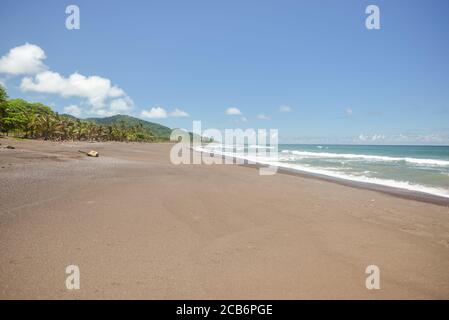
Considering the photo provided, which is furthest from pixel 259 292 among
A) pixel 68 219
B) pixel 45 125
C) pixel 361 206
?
pixel 45 125

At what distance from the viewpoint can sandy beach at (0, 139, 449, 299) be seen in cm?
351

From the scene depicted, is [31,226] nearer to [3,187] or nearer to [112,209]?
[112,209]

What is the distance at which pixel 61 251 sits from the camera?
14.0 feet

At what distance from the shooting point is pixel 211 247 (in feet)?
15.6

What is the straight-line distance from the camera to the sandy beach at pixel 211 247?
3.51m
